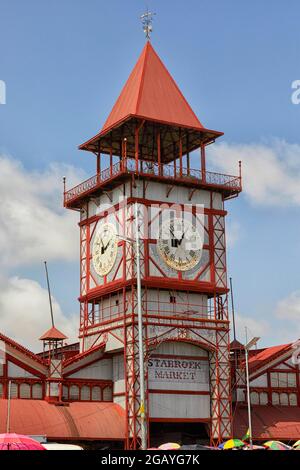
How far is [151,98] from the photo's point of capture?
6419 centimetres

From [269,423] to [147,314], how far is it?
47.3ft

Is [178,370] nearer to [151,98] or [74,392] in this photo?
[74,392]

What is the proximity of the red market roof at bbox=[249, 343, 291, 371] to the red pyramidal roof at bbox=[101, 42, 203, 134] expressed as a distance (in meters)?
19.8

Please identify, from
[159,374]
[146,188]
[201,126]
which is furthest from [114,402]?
[201,126]

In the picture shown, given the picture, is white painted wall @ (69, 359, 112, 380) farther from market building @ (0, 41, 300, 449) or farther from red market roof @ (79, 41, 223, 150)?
red market roof @ (79, 41, 223, 150)

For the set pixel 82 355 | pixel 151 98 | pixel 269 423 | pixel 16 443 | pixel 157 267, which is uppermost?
pixel 151 98

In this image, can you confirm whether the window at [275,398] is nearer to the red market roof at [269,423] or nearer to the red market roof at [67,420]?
the red market roof at [269,423]

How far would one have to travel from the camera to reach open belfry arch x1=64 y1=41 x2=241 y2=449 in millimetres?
58719

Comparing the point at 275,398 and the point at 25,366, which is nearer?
the point at 25,366

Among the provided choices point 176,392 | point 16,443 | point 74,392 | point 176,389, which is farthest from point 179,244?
point 16,443

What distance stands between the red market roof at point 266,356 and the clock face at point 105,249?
14.9 m

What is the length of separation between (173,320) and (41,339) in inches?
388

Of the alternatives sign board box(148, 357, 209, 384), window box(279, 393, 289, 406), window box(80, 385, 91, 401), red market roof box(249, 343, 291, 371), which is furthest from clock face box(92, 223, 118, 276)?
window box(279, 393, 289, 406)
